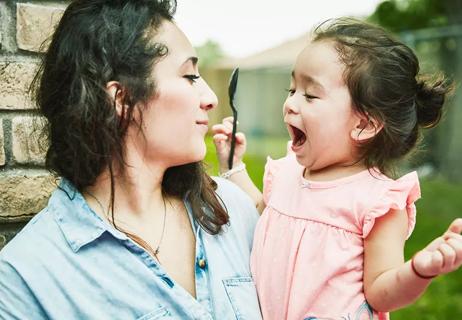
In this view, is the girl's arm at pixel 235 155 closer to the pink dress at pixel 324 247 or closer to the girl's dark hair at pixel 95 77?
the pink dress at pixel 324 247

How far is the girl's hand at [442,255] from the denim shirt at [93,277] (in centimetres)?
46

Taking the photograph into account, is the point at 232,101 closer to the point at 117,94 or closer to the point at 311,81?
the point at 311,81

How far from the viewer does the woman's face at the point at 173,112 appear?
5.37ft

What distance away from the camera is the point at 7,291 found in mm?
1446

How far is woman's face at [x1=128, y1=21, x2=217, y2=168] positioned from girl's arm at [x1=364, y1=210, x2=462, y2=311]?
1.57 ft

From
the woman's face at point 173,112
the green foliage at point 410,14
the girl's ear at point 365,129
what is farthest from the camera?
the green foliage at point 410,14

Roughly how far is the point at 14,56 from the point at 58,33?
227 mm

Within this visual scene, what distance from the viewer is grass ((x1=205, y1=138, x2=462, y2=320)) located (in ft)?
13.3

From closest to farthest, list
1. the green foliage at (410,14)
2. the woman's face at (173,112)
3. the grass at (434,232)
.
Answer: the woman's face at (173,112) < the grass at (434,232) < the green foliage at (410,14)

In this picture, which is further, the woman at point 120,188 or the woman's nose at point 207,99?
the woman's nose at point 207,99

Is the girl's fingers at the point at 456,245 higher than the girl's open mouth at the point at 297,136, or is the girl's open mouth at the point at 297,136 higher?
the girl's open mouth at the point at 297,136

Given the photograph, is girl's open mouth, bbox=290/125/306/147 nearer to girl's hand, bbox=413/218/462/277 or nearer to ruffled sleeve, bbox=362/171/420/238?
ruffled sleeve, bbox=362/171/420/238

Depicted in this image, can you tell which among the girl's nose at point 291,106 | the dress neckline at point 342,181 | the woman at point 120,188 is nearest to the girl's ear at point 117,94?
the woman at point 120,188

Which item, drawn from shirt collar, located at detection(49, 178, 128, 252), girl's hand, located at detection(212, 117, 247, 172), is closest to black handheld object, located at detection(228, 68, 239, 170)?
girl's hand, located at detection(212, 117, 247, 172)
